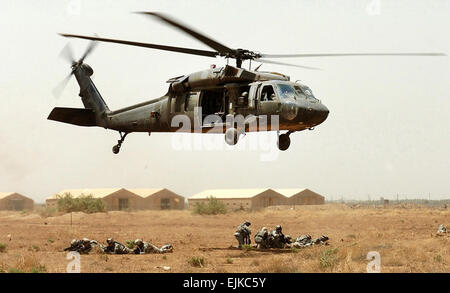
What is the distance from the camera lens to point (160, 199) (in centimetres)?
7500

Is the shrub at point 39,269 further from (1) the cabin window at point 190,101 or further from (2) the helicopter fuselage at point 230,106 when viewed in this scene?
(1) the cabin window at point 190,101

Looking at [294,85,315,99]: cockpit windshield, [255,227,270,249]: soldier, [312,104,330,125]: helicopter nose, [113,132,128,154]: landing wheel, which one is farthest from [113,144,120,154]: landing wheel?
[312,104,330,125]: helicopter nose

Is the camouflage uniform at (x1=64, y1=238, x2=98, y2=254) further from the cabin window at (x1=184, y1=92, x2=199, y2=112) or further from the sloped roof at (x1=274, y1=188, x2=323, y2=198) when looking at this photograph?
the sloped roof at (x1=274, y1=188, x2=323, y2=198)

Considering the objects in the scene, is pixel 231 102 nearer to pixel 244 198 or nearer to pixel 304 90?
pixel 304 90

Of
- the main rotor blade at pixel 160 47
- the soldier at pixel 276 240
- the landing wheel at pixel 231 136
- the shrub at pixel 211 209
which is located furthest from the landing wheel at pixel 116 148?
the shrub at pixel 211 209

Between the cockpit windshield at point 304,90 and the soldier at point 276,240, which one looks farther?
the soldier at point 276,240

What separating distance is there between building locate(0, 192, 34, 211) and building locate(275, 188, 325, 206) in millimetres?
38904

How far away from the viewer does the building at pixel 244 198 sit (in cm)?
7069

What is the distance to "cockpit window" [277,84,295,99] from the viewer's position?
59.4ft

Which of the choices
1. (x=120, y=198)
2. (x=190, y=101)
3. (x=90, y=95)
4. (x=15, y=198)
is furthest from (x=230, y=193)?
(x=190, y=101)

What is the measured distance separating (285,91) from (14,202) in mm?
74627

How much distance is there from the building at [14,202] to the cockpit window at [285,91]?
237ft

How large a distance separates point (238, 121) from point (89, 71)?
9.74m

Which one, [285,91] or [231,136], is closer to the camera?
[285,91]
